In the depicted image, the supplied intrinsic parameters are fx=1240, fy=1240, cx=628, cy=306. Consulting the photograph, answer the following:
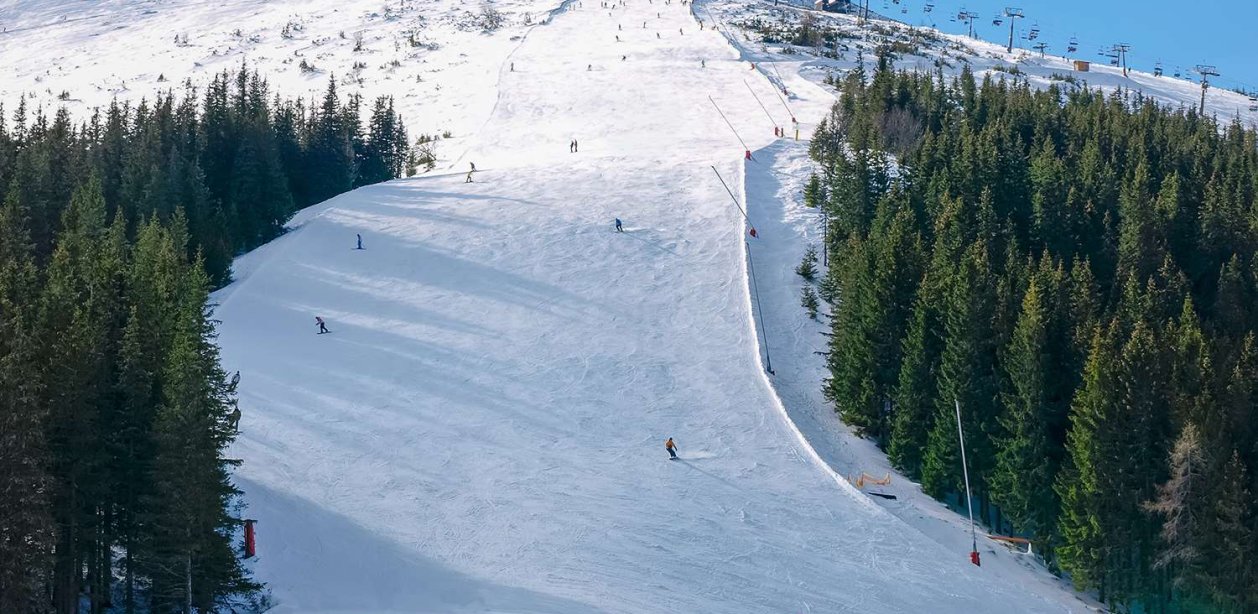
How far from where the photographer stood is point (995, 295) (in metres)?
37.9

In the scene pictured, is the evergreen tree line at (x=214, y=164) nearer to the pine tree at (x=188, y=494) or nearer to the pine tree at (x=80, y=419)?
the pine tree at (x=80, y=419)

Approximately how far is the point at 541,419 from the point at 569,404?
55.7 inches

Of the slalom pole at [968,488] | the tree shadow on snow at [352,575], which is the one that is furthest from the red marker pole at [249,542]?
the slalom pole at [968,488]

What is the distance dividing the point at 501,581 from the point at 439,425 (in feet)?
30.0

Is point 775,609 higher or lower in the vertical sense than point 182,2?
lower

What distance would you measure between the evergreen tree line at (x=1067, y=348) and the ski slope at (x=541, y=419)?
295cm

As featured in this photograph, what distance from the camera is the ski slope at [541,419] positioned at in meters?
30.2

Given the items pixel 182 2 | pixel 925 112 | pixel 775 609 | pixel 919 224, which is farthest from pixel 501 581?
pixel 182 2

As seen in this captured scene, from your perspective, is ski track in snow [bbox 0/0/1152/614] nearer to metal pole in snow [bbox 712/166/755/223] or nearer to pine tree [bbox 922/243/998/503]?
metal pole in snow [bbox 712/166/755/223]

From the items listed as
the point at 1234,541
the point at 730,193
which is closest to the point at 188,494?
the point at 1234,541

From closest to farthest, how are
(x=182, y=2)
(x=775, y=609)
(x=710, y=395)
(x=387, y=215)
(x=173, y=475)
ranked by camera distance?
1. (x=173, y=475)
2. (x=775, y=609)
3. (x=710, y=395)
4. (x=387, y=215)
5. (x=182, y=2)

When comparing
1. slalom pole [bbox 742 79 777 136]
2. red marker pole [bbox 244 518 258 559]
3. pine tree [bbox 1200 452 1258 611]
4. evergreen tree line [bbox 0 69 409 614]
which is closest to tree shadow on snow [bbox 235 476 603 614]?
red marker pole [bbox 244 518 258 559]

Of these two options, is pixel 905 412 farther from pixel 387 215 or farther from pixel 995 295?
pixel 387 215

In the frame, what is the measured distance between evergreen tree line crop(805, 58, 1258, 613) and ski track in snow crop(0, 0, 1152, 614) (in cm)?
194
